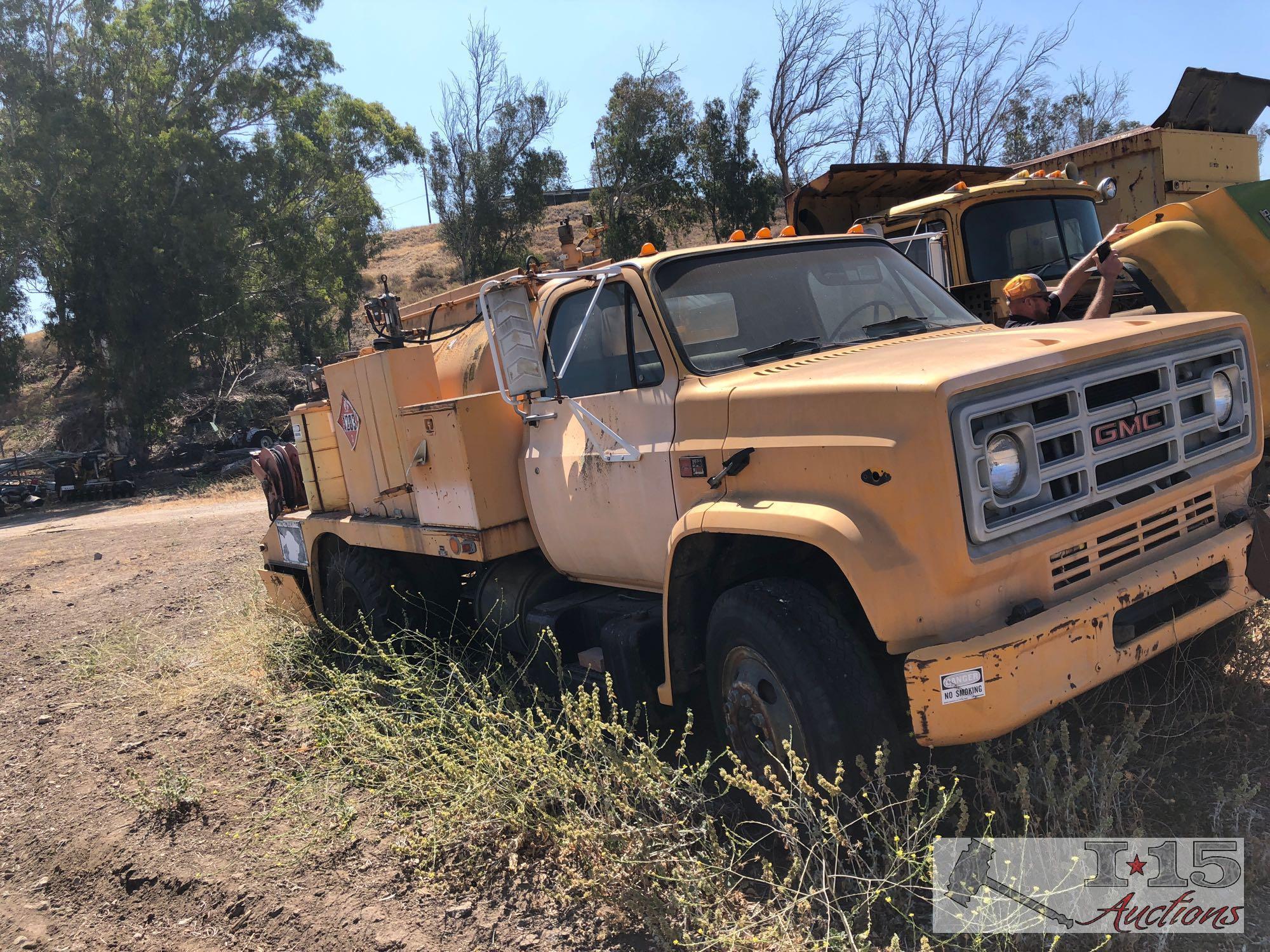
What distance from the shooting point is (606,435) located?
408 cm

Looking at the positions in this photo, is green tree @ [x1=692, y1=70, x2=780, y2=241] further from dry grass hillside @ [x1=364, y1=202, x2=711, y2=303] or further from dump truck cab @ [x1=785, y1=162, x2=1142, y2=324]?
dump truck cab @ [x1=785, y1=162, x2=1142, y2=324]

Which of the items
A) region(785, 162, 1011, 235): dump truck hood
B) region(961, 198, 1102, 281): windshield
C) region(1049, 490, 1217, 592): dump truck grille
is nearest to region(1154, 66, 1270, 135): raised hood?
region(785, 162, 1011, 235): dump truck hood

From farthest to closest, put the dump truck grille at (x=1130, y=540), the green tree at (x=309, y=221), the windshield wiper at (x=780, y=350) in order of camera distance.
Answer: the green tree at (x=309, y=221) → the windshield wiper at (x=780, y=350) → the dump truck grille at (x=1130, y=540)

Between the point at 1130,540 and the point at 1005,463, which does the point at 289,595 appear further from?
the point at 1130,540

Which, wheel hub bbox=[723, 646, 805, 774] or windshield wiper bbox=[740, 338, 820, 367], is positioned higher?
windshield wiper bbox=[740, 338, 820, 367]

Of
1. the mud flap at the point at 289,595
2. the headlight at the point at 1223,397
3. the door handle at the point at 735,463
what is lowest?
the mud flap at the point at 289,595

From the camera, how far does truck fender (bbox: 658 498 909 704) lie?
9.16ft

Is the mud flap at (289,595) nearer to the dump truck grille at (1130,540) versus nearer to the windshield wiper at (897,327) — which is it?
the windshield wiper at (897,327)

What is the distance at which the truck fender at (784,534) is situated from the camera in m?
2.79

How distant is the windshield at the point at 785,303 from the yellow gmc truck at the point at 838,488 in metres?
0.01

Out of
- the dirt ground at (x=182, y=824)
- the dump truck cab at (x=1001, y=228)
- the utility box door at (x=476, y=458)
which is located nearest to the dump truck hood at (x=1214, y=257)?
the dump truck cab at (x=1001, y=228)

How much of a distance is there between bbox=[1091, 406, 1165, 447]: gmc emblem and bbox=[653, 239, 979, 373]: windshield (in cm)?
96

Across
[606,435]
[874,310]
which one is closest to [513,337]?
[606,435]

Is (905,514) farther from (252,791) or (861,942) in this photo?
(252,791)
